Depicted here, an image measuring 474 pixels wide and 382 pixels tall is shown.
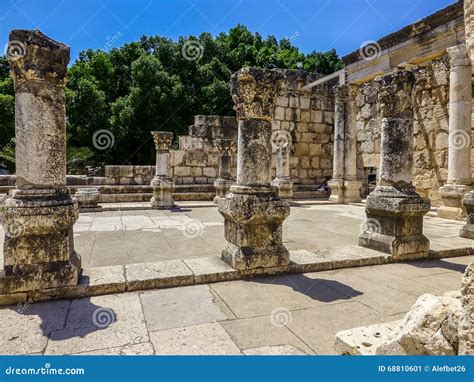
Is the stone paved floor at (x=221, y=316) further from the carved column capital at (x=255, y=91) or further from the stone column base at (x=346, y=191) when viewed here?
the stone column base at (x=346, y=191)

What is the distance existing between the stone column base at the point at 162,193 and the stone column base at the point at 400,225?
6568 mm

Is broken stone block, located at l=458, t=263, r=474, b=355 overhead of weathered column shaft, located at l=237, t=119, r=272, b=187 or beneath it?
beneath

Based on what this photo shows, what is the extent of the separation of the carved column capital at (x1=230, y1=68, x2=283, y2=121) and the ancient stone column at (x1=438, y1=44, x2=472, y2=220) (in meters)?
6.12

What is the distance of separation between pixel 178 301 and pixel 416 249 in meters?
3.36

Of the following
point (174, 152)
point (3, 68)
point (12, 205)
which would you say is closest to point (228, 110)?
point (174, 152)

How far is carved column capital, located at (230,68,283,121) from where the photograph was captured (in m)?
3.98

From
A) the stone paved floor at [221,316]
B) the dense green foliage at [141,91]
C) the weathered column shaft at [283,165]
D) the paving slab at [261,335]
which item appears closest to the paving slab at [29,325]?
the stone paved floor at [221,316]

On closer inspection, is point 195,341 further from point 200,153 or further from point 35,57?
point 200,153

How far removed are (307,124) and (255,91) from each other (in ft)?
36.3

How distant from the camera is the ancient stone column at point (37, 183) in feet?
9.98

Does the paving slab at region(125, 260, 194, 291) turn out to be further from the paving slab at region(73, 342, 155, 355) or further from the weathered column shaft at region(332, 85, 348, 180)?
the weathered column shaft at region(332, 85, 348, 180)

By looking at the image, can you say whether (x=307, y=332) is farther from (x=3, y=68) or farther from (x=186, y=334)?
(x=3, y=68)

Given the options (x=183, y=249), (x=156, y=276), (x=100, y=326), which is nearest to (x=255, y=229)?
(x=156, y=276)

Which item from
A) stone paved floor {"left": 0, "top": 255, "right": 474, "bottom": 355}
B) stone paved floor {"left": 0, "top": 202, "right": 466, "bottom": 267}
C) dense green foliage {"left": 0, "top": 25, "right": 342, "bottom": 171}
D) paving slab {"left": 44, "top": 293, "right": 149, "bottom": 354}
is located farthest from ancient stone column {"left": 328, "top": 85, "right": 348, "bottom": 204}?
paving slab {"left": 44, "top": 293, "right": 149, "bottom": 354}
